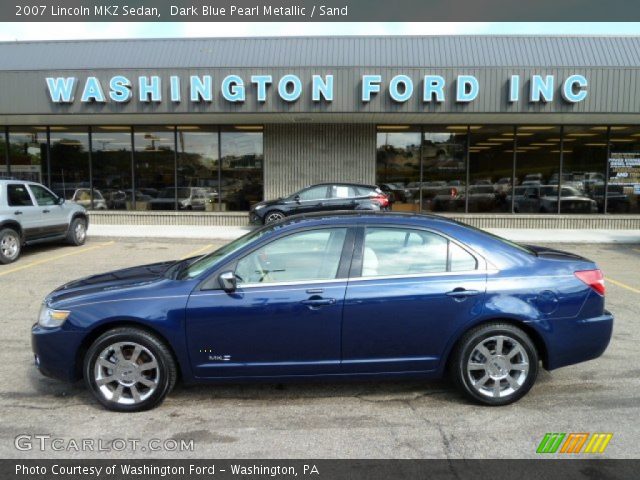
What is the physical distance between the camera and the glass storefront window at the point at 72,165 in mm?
17484

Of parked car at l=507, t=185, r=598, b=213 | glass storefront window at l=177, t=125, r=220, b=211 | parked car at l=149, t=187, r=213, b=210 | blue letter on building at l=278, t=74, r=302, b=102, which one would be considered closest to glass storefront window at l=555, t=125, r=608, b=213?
parked car at l=507, t=185, r=598, b=213

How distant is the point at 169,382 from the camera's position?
12.9ft

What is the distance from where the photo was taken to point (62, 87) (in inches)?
564

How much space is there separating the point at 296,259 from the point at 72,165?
1600 centimetres

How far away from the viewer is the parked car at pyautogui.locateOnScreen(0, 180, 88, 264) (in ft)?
34.6

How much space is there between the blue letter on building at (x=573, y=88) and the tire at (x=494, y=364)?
38.3 ft

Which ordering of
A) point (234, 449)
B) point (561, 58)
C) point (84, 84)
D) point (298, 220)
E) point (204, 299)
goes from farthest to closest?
point (561, 58), point (84, 84), point (298, 220), point (204, 299), point (234, 449)

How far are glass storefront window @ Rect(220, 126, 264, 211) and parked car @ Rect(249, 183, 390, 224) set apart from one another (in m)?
2.79

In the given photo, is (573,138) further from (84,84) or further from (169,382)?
(169,382)

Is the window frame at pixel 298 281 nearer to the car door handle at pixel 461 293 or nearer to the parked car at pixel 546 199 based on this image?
the car door handle at pixel 461 293

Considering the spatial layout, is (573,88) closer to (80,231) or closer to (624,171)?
(624,171)

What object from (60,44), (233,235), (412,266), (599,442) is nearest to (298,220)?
(412,266)

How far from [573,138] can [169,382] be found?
53.0 feet

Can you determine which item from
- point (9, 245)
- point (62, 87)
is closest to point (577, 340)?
point (9, 245)
